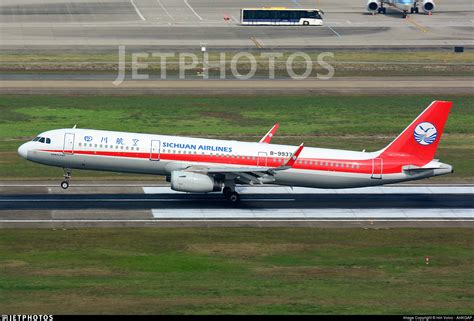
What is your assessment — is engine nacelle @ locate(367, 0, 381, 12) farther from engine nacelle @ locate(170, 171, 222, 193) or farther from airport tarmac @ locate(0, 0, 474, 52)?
engine nacelle @ locate(170, 171, 222, 193)

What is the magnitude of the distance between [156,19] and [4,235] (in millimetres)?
111326

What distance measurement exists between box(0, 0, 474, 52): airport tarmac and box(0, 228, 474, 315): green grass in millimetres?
82794

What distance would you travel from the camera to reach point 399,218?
232 feet

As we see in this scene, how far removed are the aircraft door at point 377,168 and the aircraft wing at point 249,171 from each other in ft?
18.7

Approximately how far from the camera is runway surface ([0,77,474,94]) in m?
116

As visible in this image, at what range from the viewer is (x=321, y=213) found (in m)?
71.9

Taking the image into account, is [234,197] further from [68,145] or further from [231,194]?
[68,145]

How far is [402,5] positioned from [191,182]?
119 metres

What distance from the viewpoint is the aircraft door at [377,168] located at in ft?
239

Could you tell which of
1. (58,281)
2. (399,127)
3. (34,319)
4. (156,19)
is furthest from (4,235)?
(156,19)

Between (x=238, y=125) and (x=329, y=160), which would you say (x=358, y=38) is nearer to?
(x=238, y=125)

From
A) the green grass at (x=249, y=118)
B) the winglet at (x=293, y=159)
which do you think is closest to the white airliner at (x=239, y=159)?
the winglet at (x=293, y=159)

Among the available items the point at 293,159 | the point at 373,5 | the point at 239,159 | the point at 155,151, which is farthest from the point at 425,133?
the point at 373,5

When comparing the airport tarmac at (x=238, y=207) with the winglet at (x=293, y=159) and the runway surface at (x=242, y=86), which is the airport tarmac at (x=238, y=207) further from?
the runway surface at (x=242, y=86)
